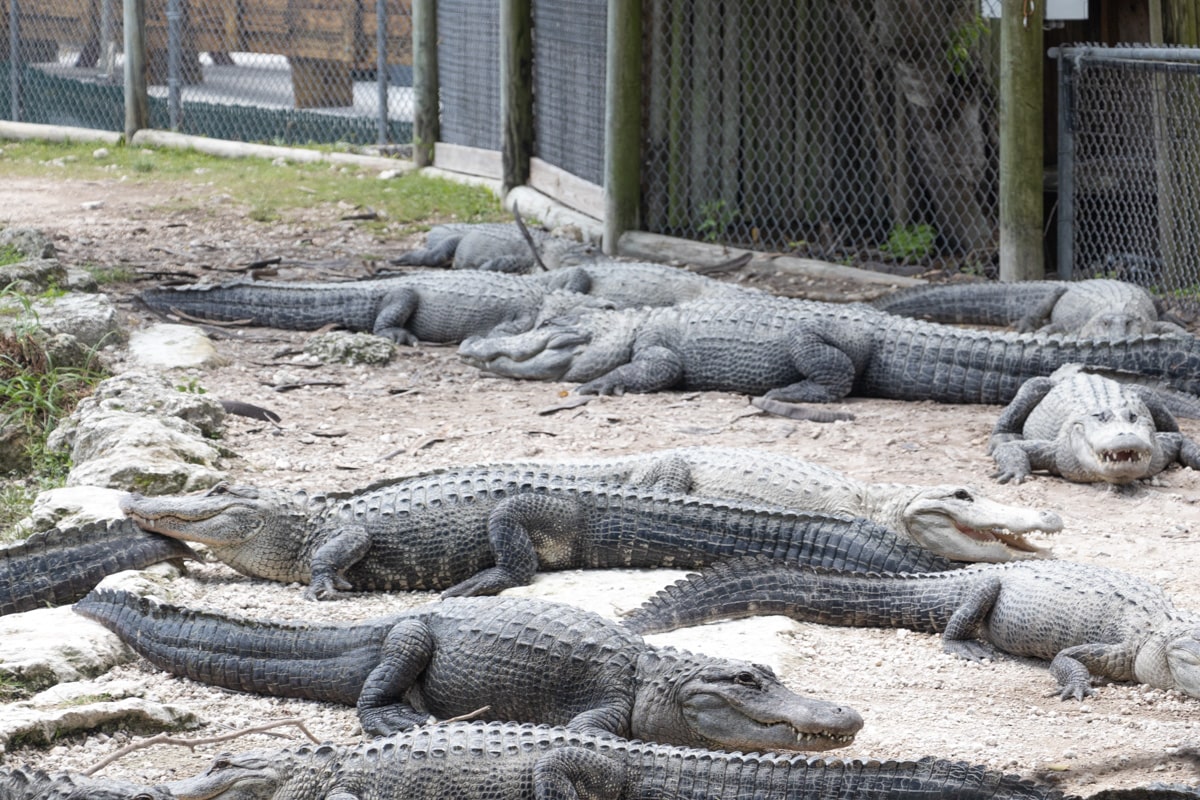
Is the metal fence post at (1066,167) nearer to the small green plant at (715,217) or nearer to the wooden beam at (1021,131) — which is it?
the wooden beam at (1021,131)

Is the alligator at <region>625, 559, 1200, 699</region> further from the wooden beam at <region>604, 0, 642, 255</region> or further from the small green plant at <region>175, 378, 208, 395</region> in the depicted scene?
the wooden beam at <region>604, 0, 642, 255</region>

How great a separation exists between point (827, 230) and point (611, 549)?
5631 millimetres

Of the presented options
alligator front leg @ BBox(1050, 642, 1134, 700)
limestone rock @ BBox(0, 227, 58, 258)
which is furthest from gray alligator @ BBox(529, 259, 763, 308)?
alligator front leg @ BBox(1050, 642, 1134, 700)

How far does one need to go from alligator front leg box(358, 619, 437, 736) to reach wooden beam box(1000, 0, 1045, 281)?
554 cm

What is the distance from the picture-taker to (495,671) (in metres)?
3.67

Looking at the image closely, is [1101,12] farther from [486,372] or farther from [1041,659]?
[1041,659]

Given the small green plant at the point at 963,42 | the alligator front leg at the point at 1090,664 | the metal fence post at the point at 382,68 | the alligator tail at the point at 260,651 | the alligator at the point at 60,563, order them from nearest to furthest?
the alligator tail at the point at 260,651, the alligator front leg at the point at 1090,664, the alligator at the point at 60,563, the small green plant at the point at 963,42, the metal fence post at the point at 382,68

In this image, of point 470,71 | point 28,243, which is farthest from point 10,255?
A: point 470,71

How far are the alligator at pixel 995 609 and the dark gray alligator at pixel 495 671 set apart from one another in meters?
0.50

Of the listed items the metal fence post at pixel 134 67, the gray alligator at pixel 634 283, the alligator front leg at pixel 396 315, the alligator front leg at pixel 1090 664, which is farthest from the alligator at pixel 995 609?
the metal fence post at pixel 134 67

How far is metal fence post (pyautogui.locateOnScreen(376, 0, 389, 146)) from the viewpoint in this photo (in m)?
14.2

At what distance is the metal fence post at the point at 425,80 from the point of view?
13.3 meters

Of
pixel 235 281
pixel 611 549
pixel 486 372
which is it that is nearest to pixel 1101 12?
pixel 486 372

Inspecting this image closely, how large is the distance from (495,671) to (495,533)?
98 cm
